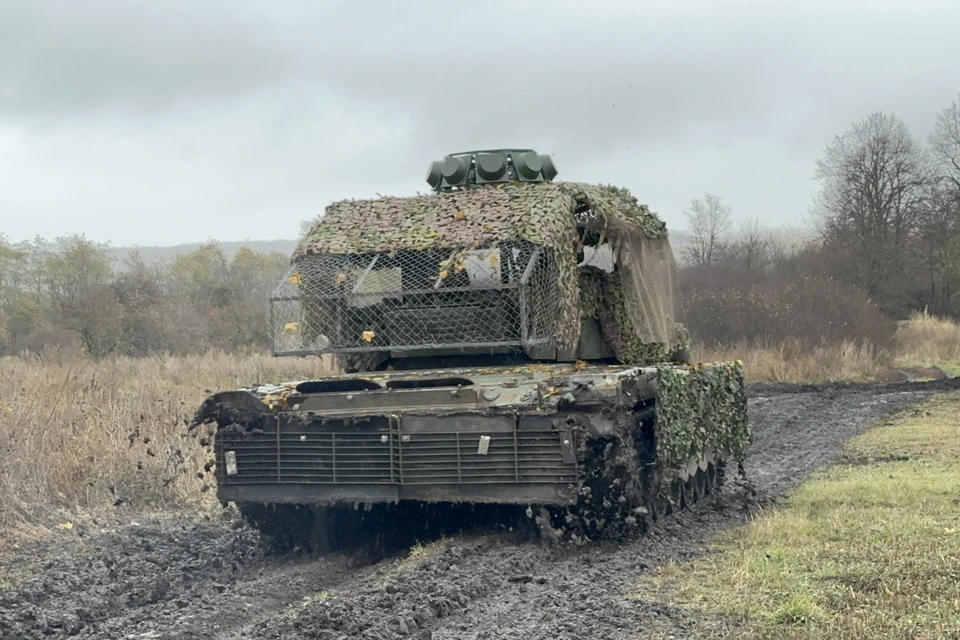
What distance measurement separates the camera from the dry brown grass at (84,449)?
9.80 m

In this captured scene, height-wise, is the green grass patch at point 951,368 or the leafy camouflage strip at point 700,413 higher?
the leafy camouflage strip at point 700,413

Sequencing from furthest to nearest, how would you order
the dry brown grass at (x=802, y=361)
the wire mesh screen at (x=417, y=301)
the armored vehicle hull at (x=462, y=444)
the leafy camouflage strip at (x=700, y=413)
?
the dry brown grass at (x=802, y=361)
the wire mesh screen at (x=417, y=301)
the leafy camouflage strip at (x=700, y=413)
the armored vehicle hull at (x=462, y=444)

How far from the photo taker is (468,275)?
9031mm

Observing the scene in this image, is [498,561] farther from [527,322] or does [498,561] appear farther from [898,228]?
[898,228]

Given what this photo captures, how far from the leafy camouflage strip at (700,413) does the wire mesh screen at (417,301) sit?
1006 millimetres

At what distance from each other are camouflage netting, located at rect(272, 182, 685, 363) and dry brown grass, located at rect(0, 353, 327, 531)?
2.32 m

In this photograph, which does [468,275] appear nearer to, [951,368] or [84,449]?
[84,449]

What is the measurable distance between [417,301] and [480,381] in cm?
133

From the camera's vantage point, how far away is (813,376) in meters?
27.6

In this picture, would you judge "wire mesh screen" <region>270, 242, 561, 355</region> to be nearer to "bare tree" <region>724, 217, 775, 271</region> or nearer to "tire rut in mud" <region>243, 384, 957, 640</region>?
"tire rut in mud" <region>243, 384, 957, 640</region>

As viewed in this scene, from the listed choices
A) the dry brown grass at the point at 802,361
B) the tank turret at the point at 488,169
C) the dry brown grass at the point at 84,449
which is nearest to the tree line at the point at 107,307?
the dry brown grass at the point at 84,449

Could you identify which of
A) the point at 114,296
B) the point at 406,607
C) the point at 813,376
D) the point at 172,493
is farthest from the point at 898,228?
the point at 406,607

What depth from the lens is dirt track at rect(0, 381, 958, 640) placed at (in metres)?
5.69

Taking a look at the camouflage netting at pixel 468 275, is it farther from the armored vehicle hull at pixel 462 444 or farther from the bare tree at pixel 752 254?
the bare tree at pixel 752 254
